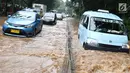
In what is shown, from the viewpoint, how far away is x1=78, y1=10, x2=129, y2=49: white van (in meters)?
11.3

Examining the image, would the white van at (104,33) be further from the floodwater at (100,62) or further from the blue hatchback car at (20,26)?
the blue hatchback car at (20,26)

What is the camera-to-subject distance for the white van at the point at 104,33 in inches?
445

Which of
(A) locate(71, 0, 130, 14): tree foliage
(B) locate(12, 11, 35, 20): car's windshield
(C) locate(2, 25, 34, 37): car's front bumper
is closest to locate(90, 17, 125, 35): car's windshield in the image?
(C) locate(2, 25, 34, 37): car's front bumper

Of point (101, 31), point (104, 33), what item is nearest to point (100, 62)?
point (104, 33)

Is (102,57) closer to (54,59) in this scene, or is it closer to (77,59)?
(77,59)

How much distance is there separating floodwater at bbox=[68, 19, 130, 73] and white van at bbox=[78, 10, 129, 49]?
33 centimetres

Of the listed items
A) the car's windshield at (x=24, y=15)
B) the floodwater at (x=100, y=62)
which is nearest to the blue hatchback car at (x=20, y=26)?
the car's windshield at (x=24, y=15)

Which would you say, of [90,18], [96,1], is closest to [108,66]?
[90,18]

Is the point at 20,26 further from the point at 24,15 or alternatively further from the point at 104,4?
the point at 104,4

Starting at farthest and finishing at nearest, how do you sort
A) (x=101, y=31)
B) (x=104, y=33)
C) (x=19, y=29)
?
1. (x=19, y=29)
2. (x=101, y=31)
3. (x=104, y=33)

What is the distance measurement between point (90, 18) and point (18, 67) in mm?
5200

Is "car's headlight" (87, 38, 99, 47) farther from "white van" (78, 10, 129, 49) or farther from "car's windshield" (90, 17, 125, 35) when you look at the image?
"car's windshield" (90, 17, 125, 35)

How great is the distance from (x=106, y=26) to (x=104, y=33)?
2.49ft

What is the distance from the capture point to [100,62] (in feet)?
32.0
